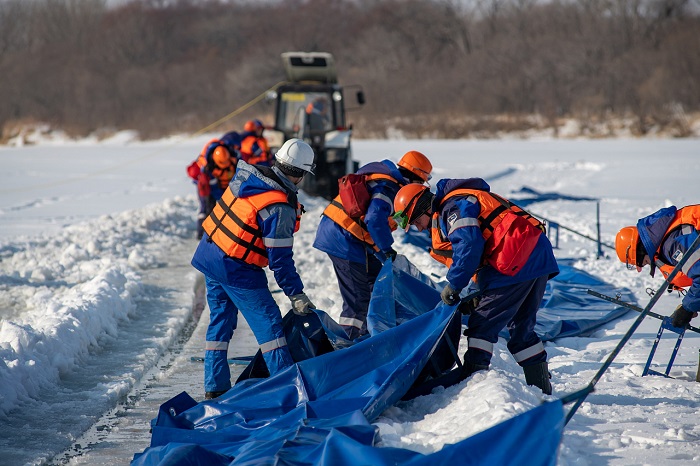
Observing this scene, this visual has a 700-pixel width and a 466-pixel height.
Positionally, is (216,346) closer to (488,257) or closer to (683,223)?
(488,257)

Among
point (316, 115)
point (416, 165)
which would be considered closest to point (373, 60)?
point (316, 115)

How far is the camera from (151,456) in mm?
3613

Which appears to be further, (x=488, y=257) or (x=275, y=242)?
(x=275, y=242)

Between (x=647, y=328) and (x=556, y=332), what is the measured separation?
0.78m

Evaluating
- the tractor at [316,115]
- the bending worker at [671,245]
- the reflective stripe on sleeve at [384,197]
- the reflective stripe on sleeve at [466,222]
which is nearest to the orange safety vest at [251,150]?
the tractor at [316,115]

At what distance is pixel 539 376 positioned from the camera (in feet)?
15.4

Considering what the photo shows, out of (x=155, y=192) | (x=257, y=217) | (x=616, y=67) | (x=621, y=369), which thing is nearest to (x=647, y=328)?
(x=621, y=369)

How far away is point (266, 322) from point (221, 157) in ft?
20.0

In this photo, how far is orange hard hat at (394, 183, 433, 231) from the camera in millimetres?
4652

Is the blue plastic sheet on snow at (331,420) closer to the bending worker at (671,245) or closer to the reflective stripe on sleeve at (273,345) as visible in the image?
the reflective stripe on sleeve at (273,345)

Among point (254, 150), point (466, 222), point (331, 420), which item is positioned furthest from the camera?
point (254, 150)

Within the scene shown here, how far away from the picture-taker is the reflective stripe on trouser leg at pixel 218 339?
4812 millimetres

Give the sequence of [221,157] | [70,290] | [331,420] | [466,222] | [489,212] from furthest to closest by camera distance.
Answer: [221,157]
[70,290]
[489,212]
[466,222]
[331,420]

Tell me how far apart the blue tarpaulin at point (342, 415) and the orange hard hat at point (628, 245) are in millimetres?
1227
